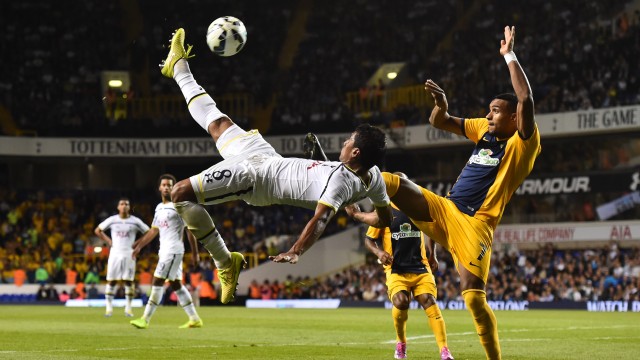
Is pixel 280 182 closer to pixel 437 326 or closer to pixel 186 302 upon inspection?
pixel 437 326

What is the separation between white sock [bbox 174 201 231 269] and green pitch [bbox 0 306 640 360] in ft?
8.10

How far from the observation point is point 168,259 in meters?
18.9

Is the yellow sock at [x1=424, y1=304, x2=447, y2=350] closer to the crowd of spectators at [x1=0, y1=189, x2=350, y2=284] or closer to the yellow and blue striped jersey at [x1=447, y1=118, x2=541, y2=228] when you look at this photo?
the yellow and blue striped jersey at [x1=447, y1=118, x2=541, y2=228]

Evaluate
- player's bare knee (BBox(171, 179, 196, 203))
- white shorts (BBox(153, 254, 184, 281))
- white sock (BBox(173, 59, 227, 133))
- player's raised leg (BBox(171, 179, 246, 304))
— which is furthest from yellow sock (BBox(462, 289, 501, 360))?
white shorts (BBox(153, 254, 184, 281))

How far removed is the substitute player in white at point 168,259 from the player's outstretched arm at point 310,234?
8.49 meters

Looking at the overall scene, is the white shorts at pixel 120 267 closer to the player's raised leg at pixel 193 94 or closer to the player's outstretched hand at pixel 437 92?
the player's raised leg at pixel 193 94

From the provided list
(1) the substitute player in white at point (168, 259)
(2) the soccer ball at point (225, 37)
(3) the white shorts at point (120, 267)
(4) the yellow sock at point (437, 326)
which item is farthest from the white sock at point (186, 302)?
(2) the soccer ball at point (225, 37)

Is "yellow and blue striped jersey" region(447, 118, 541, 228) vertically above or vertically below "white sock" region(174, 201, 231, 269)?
above

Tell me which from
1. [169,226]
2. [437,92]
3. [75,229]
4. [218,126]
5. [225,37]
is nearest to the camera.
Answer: [218,126]

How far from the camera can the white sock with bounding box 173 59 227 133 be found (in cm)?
1028

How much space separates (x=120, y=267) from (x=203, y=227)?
14.8 meters

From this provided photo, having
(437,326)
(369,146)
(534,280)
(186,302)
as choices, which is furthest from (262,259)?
(369,146)

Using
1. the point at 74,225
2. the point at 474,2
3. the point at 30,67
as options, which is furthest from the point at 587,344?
the point at 30,67

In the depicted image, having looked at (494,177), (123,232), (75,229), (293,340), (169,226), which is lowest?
(293,340)
